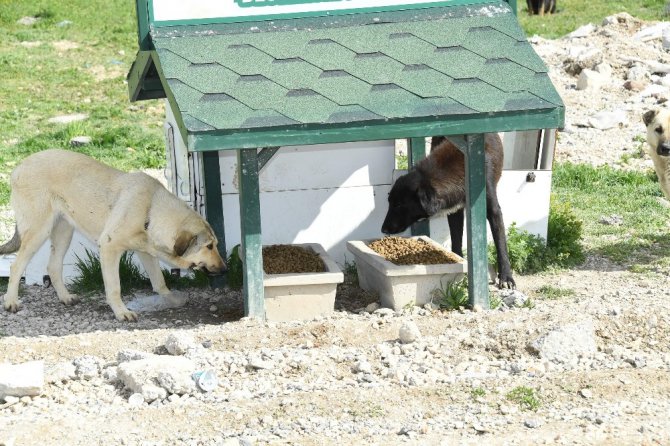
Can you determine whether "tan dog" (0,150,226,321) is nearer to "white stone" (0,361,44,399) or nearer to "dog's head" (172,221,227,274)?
"dog's head" (172,221,227,274)

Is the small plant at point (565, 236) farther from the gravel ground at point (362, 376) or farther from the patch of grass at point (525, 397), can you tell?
the patch of grass at point (525, 397)

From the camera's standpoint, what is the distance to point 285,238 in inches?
383

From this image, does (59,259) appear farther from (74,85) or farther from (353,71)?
(74,85)

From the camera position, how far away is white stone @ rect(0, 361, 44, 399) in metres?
6.61

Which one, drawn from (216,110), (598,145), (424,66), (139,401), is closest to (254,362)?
(139,401)

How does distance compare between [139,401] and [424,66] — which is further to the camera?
[424,66]

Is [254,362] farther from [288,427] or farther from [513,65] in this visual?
[513,65]

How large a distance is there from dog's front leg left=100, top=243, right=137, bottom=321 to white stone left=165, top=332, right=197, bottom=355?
4.39 ft

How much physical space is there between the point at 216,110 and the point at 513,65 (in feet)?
7.20

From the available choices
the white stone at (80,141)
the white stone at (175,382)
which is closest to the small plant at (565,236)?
the white stone at (175,382)

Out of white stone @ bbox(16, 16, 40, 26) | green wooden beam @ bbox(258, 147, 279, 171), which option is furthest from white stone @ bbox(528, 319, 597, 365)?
white stone @ bbox(16, 16, 40, 26)

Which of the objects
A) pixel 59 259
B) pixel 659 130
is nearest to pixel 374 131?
pixel 59 259

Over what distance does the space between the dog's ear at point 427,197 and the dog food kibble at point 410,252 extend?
33 cm

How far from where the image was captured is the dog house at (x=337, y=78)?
7402 millimetres
